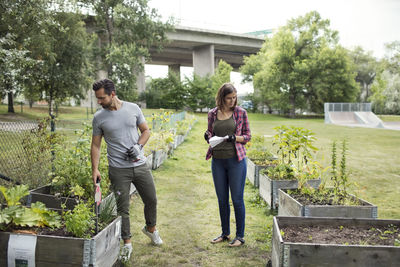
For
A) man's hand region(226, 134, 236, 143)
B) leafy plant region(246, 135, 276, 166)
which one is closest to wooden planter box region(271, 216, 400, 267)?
man's hand region(226, 134, 236, 143)

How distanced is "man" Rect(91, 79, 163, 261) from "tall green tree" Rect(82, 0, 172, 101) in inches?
854

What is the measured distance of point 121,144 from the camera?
3.37 m

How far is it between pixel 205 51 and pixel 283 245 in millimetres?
44658

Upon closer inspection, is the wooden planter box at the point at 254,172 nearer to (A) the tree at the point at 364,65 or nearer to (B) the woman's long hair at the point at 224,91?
(B) the woman's long hair at the point at 224,91

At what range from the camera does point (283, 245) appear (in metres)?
2.79

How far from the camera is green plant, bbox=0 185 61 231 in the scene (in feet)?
9.36

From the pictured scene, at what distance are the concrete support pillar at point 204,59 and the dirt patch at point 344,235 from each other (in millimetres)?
42266

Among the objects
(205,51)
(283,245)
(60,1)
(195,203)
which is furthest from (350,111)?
(283,245)

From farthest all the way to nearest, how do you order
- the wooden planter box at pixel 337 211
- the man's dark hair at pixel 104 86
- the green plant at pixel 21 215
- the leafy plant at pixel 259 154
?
the leafy plant at pixel 259 154, the wooden planter box at pixel 337 211, the man's dark hair at pixel 104 86, the green plant at pixel 21 215

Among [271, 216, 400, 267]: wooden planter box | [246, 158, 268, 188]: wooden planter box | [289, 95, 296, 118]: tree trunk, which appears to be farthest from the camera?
[289, 95, 296, 118]: tree trunk

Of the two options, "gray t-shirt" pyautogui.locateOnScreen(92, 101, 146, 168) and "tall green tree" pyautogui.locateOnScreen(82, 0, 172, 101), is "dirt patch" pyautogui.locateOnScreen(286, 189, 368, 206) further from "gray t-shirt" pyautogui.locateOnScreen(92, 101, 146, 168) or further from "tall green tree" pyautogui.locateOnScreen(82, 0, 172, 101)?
"tall green tree" pyautogui.locateOnScreen(82, 0, 172, 101)

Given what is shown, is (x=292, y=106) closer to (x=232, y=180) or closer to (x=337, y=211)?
(x=337, y=211)

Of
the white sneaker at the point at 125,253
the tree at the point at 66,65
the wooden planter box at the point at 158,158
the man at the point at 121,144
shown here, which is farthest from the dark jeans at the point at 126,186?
the tree at the point at 66,65

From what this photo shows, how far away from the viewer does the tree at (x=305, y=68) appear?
3625cm
